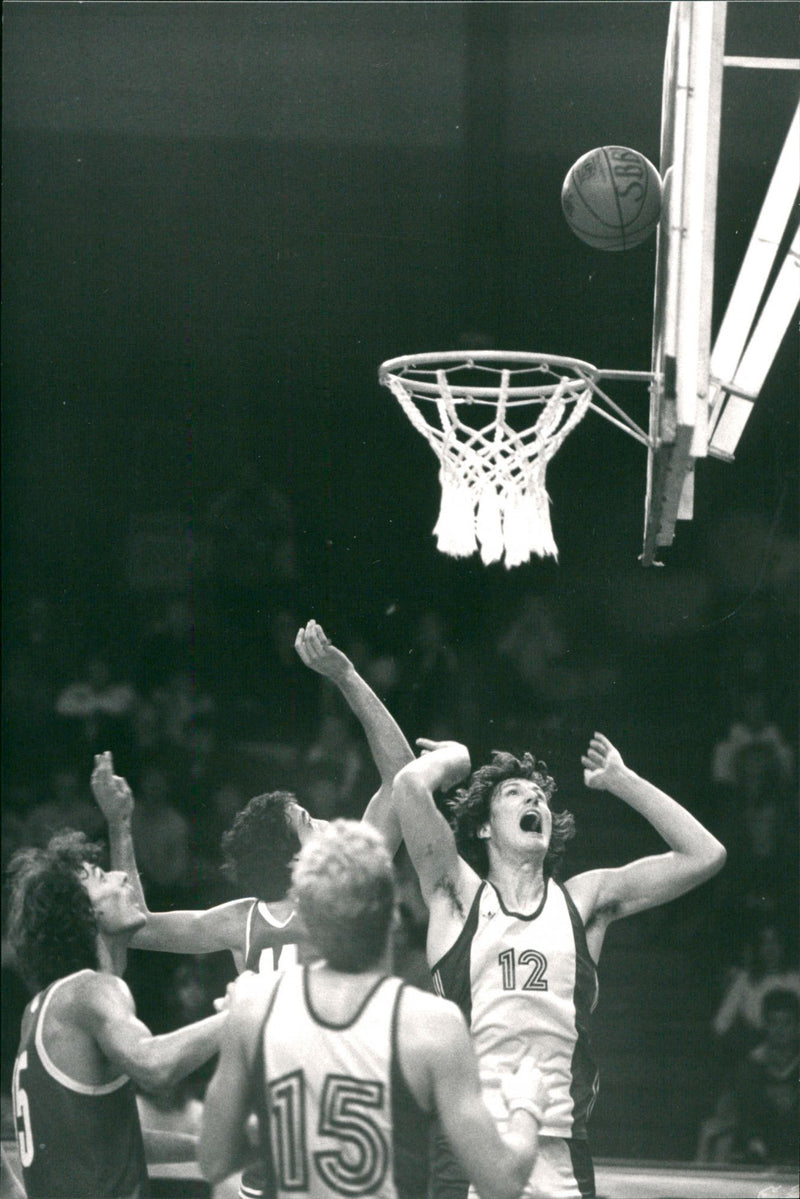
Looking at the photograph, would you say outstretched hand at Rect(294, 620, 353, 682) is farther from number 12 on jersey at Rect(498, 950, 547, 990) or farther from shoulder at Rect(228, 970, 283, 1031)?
shoulder at Rect(228, 970, 283, 1031)

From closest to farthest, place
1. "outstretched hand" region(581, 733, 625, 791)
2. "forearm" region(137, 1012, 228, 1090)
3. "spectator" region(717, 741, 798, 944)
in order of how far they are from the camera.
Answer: "forearm" region(137, 1012, 228, 1090), "outstretched hand" region(581, 733, 625, 791), "spectator" region(717, 741, 798, 944)

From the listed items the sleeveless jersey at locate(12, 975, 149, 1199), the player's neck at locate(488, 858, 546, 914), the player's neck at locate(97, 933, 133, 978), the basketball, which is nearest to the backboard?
the basketball

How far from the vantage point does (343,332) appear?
8336mm

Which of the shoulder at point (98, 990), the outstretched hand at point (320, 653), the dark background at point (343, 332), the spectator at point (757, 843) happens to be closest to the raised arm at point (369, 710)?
the outstretched hand at point (320, 653)

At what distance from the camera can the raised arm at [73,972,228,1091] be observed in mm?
3469

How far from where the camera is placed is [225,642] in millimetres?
8453

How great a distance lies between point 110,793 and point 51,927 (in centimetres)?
111

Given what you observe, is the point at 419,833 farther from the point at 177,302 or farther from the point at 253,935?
the point at 177,302

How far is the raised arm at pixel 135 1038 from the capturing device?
11.4ft

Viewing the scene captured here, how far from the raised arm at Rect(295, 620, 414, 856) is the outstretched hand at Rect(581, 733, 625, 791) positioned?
565mm

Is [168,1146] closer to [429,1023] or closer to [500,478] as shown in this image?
[429,1023]

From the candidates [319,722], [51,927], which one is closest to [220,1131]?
[51,927]

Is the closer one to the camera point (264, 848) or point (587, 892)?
point (587, 892)

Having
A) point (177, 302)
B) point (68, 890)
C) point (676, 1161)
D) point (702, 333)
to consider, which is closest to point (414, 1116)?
point (68, 890)
